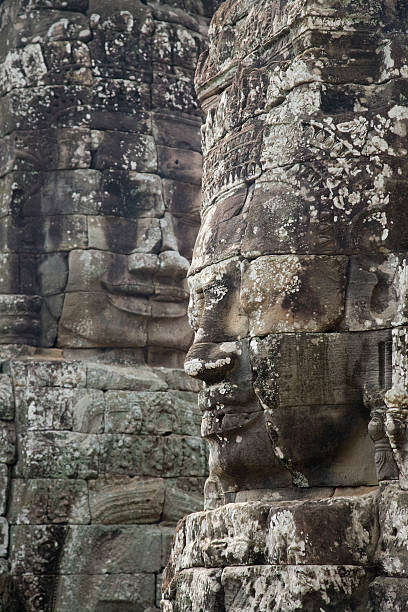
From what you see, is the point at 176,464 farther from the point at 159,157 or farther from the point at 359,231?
the point at 359,231

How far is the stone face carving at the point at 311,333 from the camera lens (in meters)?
5.98

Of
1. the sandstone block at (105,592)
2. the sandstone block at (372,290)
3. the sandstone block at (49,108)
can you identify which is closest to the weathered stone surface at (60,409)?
the sandstone block at (105,592)

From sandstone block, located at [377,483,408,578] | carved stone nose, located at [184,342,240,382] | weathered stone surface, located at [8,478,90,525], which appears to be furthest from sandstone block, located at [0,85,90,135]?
sandstone block, located at [377,483,408,578]

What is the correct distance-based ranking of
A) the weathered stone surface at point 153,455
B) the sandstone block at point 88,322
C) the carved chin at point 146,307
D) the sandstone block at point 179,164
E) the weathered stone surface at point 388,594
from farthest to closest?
the sandstone block at point 179,164, the carved chin at point 146,307, the sandstone block at point 88,322, the weathered stone surface at point 153,455, the weathered stone surface at point 388,594

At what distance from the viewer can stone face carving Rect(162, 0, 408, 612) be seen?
19.6 feet

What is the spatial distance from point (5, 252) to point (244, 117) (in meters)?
4.49

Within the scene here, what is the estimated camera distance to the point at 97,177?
11.1 metres

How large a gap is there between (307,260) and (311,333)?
359 millimetres

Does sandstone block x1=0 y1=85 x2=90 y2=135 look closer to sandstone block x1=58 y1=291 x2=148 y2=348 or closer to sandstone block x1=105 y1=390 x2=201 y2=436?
sandstone block x1=58 y1=291 x2=148 y2=348

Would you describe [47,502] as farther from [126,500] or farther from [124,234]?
[124,234]

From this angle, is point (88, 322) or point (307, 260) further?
point (88, 322)

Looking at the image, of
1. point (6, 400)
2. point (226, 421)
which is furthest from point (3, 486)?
point (226, 421)

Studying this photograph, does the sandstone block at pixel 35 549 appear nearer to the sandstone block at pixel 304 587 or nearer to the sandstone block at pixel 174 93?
the sandstone block at pixel 174 93

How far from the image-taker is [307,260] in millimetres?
6293
